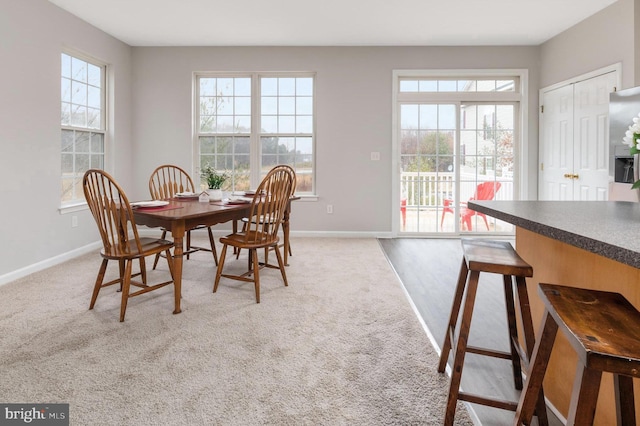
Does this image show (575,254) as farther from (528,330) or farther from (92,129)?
(92,129)

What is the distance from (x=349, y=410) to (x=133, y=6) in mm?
4311

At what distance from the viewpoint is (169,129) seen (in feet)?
17.6

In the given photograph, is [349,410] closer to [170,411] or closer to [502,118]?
[170,411]

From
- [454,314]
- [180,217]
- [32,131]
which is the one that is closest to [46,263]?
[32,131]

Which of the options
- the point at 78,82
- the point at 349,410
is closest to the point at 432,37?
the point at 78,82

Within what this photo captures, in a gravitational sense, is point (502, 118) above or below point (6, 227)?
above

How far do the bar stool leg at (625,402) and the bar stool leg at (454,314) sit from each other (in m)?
0.74

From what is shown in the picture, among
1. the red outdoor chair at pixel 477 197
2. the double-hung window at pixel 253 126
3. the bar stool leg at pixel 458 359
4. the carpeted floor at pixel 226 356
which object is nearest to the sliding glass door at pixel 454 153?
the red outdoor chair at pixel 477 197

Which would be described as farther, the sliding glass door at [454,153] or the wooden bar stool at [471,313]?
the sliding glass door at [454,153]

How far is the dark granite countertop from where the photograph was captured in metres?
0.91

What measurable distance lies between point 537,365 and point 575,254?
0.60 m

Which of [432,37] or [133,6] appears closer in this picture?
[133,6]

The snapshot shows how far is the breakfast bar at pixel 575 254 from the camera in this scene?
1010mm

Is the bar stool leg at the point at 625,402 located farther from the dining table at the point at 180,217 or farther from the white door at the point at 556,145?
the white door at the point at 556,145
